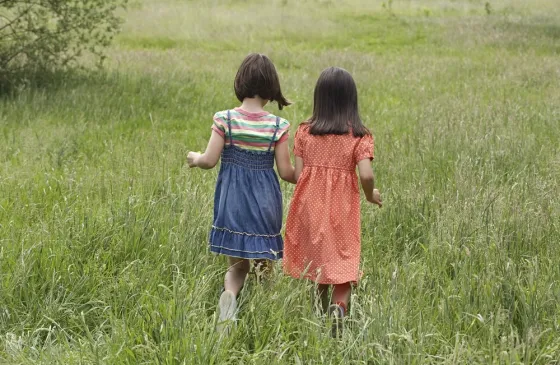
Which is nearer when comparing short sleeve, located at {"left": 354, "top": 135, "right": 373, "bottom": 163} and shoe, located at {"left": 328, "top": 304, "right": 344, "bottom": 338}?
shoe, located at {"left": 328, "top": 304, "right": 344, "bottom": 338}

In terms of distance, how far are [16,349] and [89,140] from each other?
448 centimetres

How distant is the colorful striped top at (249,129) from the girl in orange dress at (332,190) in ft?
0.64

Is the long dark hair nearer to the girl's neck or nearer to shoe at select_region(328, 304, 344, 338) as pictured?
the girl's neck

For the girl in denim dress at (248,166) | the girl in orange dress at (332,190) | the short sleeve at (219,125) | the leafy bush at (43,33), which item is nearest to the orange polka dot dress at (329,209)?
the girl in orange dress at (332,190)

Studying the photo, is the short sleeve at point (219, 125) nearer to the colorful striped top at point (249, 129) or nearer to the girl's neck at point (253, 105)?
the colorful striped top at point (249, 129)

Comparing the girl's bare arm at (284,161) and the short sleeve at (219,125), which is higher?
the short sleeve at (219,125)

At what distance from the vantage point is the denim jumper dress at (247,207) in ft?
13.0

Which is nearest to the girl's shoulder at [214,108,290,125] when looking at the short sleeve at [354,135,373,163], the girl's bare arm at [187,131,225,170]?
the girl's bare arm at [187,131,225,170]

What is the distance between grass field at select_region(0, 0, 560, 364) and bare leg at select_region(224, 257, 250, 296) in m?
0.10

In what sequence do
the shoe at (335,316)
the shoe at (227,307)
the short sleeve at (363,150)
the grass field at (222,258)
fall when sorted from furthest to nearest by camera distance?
the short sleeve at (363,150) → the shoe at (335,316) → the shoe at (227,307) → the grass field at (222,258)

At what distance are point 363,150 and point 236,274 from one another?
966mm

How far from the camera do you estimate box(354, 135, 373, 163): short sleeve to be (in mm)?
3922

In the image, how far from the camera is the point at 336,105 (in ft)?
13.2

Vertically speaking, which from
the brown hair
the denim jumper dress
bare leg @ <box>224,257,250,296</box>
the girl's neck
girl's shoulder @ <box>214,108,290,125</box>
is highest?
the brown hair
